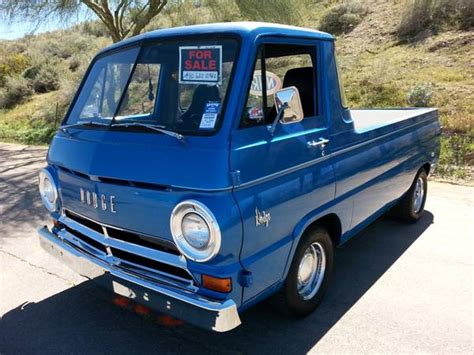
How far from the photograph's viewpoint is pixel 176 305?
2.57 meters

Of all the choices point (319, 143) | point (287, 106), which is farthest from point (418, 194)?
point (287, 106)

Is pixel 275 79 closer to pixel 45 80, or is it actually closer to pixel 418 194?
pixel 418 194

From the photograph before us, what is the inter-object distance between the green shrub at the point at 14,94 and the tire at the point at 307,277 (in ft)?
80.5

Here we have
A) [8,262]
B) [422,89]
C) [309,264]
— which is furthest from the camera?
[422,89]

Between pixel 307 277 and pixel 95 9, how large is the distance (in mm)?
10749

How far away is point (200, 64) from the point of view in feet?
9.75

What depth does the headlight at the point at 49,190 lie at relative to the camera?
11.4 ft

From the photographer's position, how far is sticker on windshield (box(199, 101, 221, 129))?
2.78 meters

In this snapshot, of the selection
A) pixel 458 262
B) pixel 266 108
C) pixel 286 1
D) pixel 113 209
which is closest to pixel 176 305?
pixel 113 209

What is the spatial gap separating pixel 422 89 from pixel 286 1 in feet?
13.7

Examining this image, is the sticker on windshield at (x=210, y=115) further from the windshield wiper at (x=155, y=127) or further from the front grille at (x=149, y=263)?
the front grille at (x=149, y=263)

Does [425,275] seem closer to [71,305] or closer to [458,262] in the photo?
[458,262]

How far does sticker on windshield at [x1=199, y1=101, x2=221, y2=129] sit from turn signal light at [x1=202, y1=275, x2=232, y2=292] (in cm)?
89

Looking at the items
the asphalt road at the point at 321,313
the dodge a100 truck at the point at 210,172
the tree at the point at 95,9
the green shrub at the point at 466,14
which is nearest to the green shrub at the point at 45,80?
the tree at the point at 95,9
